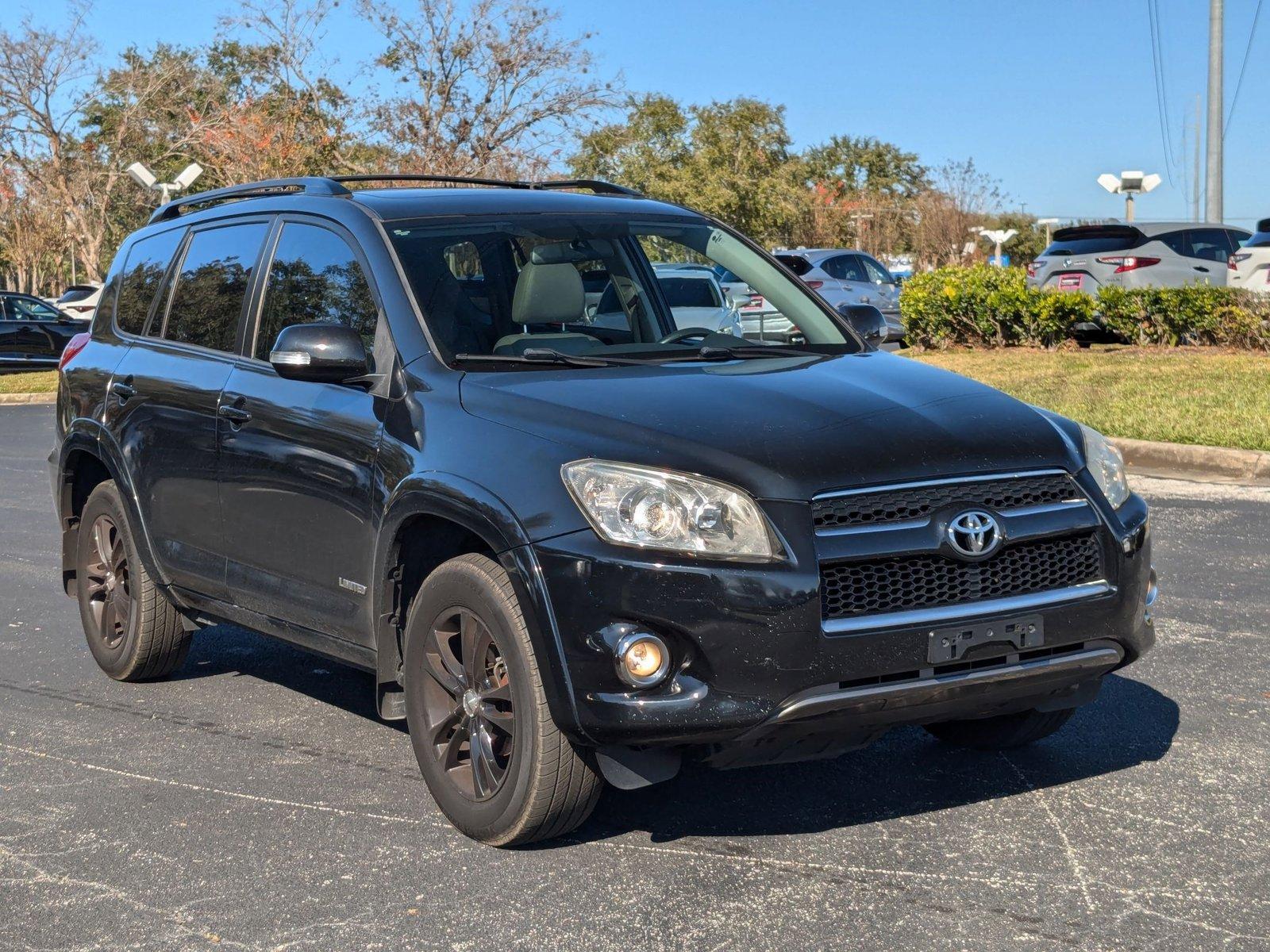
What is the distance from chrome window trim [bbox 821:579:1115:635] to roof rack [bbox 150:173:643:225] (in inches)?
96.5

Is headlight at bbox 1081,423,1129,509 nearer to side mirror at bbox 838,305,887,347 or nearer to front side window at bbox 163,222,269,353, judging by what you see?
side mirror at bbox 838,305,887,347

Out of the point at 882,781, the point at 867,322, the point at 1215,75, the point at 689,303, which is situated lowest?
the point at 882,781

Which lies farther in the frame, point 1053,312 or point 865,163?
point 865,163

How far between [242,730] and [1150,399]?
10.7 meters

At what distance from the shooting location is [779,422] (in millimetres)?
4242

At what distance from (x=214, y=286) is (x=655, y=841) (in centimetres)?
282

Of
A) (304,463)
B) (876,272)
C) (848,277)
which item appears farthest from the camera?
(876,272)

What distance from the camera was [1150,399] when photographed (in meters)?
14.5

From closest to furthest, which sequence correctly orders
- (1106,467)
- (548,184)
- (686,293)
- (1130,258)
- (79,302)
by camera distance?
(1106,467) < (686,293) < (548,184) < (1130,258) < (79,302)

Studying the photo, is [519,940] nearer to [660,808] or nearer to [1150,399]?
[660,808]

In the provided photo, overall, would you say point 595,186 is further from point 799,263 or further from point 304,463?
point 799,263

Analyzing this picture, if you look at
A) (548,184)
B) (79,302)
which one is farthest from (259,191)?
(79,302)

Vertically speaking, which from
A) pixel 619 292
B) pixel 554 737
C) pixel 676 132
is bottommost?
pixel 554 737

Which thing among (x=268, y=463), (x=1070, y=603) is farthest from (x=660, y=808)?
(x=268, y=463)
